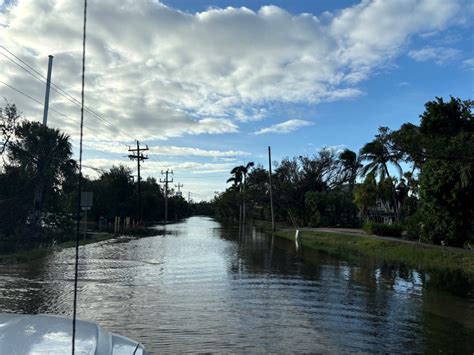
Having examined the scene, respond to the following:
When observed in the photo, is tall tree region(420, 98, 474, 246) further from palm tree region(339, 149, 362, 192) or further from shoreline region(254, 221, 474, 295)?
palm tree region(339, 149, 362, 192)

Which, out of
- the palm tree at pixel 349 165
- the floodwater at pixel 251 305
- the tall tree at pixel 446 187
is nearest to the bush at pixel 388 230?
the tall tree at pixel 446 187

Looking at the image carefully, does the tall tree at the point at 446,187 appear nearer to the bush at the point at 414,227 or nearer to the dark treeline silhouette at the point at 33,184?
the bush at the point at 414,227

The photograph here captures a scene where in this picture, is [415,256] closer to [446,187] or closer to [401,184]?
[446,187]

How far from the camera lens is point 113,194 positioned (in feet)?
200

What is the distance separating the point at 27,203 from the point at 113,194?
39.0 m

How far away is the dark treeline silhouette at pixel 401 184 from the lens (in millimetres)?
14438

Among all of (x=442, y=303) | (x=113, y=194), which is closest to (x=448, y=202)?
(x=442, y=303)

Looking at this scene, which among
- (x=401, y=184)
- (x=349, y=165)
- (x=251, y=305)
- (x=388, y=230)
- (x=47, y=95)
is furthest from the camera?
(x=349, y=165)

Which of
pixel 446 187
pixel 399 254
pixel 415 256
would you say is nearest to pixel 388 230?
pixel 399 254

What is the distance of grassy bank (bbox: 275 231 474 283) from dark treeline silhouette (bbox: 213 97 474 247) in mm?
2245

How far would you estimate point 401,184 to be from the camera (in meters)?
39.2

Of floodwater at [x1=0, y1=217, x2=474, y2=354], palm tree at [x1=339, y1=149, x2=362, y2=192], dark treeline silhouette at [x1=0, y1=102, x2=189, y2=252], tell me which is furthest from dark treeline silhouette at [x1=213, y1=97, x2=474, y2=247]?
dark treeline silhouette at [x1=0, y1=102, x2=189, y2=252]

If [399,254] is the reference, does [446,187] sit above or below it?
above

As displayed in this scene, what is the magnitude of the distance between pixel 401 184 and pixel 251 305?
32.9 meters
